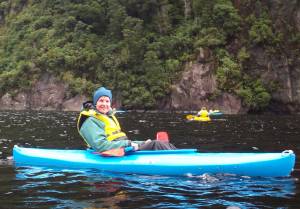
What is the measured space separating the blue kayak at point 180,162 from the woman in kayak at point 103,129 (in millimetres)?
270

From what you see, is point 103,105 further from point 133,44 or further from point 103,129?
point 133,44

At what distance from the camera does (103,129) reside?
9672 mm

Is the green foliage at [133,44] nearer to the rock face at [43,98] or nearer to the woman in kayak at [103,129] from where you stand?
the rock face at [43,98]

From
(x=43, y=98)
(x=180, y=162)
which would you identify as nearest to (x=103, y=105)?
(x=180, y=162)

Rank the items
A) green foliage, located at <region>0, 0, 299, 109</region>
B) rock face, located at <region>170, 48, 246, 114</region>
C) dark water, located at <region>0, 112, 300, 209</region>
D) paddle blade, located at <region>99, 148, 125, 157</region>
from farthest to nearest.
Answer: green foliage, located at <region>0, 0, 299, 109</region>, rock face, located at <region>170, 48, 246, 114</region>, paddle blade, located at <region>99, 148, 125, 157</region>, dark water, located at <region>0, 112, 300, 209</region>

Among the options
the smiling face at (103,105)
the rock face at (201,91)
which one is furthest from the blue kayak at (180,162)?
the rock face at (201,91)

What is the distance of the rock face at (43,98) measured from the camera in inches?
2283

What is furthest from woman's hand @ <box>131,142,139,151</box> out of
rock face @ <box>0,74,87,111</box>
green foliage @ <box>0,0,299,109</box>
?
rock face @ <box>0,74,87,111</box>

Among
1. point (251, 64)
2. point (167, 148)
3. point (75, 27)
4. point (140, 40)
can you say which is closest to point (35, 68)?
point (75, 27)

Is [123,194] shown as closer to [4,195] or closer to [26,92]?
[4,195]

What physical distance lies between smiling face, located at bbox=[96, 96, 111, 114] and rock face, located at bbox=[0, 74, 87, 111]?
48.0 m

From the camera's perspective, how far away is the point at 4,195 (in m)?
7.46

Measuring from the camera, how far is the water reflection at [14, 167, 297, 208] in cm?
691

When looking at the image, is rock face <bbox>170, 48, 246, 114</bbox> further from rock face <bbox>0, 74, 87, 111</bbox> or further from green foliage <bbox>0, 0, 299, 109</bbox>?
rock face <bbox>0, 74, 87, 111</bbox>
